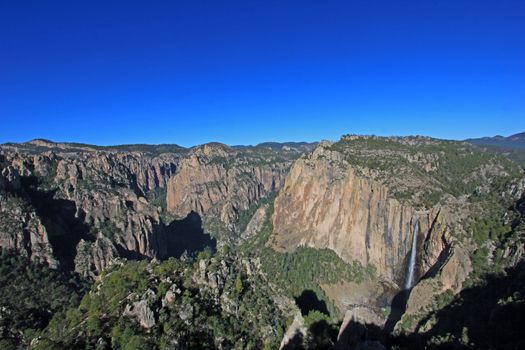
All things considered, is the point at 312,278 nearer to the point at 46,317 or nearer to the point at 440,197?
the point at 440,197

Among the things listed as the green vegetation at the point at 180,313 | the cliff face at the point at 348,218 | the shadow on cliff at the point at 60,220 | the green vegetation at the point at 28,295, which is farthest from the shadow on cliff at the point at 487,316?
the shadow on cliff at the point at 60,220

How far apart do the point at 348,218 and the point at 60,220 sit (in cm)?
8727

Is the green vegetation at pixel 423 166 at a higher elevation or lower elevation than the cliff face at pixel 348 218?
higher

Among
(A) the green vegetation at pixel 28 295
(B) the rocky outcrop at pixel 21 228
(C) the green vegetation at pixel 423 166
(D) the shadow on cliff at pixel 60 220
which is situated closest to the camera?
(A) the green vegetation at pixel 28 295

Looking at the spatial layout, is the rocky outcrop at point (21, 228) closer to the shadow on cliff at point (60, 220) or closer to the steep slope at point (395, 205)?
the shadow on cliff at point (60, 220)

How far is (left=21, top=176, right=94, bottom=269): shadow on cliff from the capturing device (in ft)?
381

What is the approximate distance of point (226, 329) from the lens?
43.9 meters

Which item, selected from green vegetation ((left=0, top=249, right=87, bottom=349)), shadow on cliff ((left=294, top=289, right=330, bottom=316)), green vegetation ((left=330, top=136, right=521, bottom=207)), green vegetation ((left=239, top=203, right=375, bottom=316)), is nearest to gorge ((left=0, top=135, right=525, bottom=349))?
green vegetation ((left=239, top=203, right=375, bottom=316))

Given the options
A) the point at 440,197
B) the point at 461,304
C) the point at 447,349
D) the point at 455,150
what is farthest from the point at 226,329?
the point at 455,150

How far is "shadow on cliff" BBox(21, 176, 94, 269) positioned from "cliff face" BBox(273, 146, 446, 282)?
204ft

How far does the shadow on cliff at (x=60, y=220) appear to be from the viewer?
116m

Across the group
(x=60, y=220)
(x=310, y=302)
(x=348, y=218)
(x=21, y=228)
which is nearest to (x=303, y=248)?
(x=348, y=218)

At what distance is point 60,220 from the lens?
414 ft

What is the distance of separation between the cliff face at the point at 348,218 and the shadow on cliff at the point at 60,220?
2454 inches
